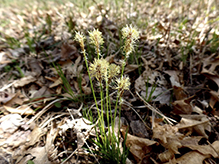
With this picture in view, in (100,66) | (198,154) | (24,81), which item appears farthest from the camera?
(24,81)

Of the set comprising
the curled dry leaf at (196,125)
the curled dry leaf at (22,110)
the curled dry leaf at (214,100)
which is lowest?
the curled dry leaf at (196,125)

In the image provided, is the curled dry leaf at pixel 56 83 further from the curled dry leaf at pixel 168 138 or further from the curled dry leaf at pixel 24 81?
the curled dry leaf at pixel 168 138

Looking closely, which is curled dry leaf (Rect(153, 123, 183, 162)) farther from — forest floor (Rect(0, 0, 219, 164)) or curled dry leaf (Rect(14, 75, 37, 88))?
curled dry leaf (Rect(14, 75, 37, 88))

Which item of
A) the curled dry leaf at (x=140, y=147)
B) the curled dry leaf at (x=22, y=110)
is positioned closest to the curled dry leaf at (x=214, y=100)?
the curled dry leaf at (x=140, y=147)

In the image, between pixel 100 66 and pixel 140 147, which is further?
pixel 140 147

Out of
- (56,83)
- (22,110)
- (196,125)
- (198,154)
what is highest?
(56,83)

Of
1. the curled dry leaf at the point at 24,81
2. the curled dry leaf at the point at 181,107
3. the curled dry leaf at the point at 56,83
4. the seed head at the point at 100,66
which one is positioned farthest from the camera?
the curled dry leaf at the point at 24,81

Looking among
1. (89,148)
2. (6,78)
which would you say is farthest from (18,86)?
(89,148)

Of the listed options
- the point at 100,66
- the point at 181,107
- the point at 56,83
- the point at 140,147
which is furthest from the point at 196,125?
the point at 56,83

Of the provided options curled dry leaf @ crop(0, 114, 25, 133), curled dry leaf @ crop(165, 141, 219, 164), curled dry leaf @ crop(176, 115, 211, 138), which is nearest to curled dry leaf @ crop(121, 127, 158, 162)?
curled dry leaf @ crop(165, 141, 219, 164)

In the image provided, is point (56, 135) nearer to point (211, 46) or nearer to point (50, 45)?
point (50, 45)

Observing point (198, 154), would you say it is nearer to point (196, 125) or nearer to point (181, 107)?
point (196, 125)
